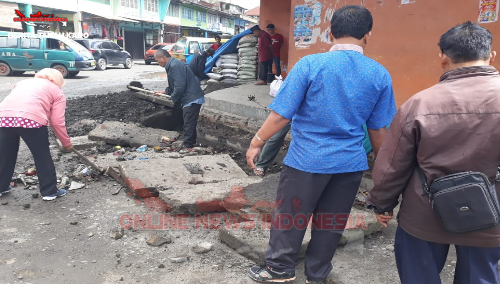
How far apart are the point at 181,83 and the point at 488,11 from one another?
4200 mm

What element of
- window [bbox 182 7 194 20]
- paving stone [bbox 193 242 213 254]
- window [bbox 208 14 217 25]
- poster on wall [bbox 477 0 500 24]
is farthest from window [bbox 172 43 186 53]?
window [bbox 208 14 217 25]

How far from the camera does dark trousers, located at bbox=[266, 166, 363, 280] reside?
7.48ft

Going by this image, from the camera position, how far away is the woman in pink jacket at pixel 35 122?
12.3ft

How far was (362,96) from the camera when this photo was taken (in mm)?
2143

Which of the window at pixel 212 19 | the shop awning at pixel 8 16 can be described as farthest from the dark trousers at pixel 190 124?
the window at pixel 212 19

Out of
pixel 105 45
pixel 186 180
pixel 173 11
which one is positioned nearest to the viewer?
pixel 186 180

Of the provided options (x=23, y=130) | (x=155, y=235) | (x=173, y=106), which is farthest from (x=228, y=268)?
(x=173, y=106)

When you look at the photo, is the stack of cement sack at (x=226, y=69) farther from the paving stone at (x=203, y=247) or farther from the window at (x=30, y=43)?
the window at (x=30, y=43)

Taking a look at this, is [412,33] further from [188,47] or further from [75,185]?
[188,47]

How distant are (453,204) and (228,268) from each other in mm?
1686

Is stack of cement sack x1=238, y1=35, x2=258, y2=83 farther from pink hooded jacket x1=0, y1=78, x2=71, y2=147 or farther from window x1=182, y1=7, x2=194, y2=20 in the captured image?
window x1=182, y1=7, x2=194, y2=20

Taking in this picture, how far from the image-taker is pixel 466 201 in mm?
1628

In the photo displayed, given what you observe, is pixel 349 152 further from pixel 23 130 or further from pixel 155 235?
pixel 23 130

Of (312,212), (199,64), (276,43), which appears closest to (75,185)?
(312,212)
